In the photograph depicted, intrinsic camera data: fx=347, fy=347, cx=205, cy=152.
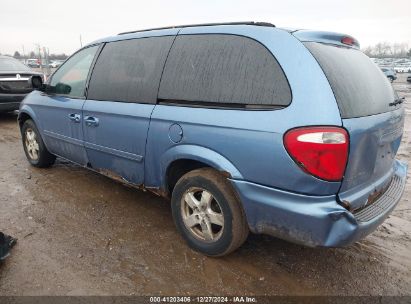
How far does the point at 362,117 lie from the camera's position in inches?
93.4

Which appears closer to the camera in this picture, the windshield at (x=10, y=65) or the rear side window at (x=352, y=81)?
the rear side window at (x=352, y=81)

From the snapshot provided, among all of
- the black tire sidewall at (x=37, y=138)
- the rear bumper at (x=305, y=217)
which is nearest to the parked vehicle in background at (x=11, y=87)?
the black tire sidewall at (x=37, y=138)

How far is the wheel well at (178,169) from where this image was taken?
9.59ft

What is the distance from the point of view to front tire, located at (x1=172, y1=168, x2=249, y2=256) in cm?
266

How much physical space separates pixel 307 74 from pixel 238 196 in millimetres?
1003

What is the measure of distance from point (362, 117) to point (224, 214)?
122 cm

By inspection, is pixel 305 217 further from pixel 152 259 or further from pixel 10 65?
pixel 10 65

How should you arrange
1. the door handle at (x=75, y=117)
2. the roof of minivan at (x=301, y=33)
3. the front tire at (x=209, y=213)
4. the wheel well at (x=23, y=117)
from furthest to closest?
the wheel well at (x=23, y=117), the door handle at (x=75, y=117), the front tire at (x=209, y=213), the roof of minivan at (x=301, y=33)

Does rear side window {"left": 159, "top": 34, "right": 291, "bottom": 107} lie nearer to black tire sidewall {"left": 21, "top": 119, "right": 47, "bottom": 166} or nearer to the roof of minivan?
the roof of minivan

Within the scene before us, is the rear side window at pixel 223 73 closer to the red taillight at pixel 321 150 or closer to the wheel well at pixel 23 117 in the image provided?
the red taillight at pixel 321 150

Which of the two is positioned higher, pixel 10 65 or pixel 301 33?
pixel 301 33

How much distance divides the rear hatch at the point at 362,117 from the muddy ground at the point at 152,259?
0.68 m

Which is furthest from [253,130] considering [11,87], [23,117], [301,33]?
[11,87]

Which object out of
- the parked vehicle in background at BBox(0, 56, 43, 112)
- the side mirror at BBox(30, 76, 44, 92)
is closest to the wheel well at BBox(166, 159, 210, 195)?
the side mirror at BBox(30, 76, 44, 92)
